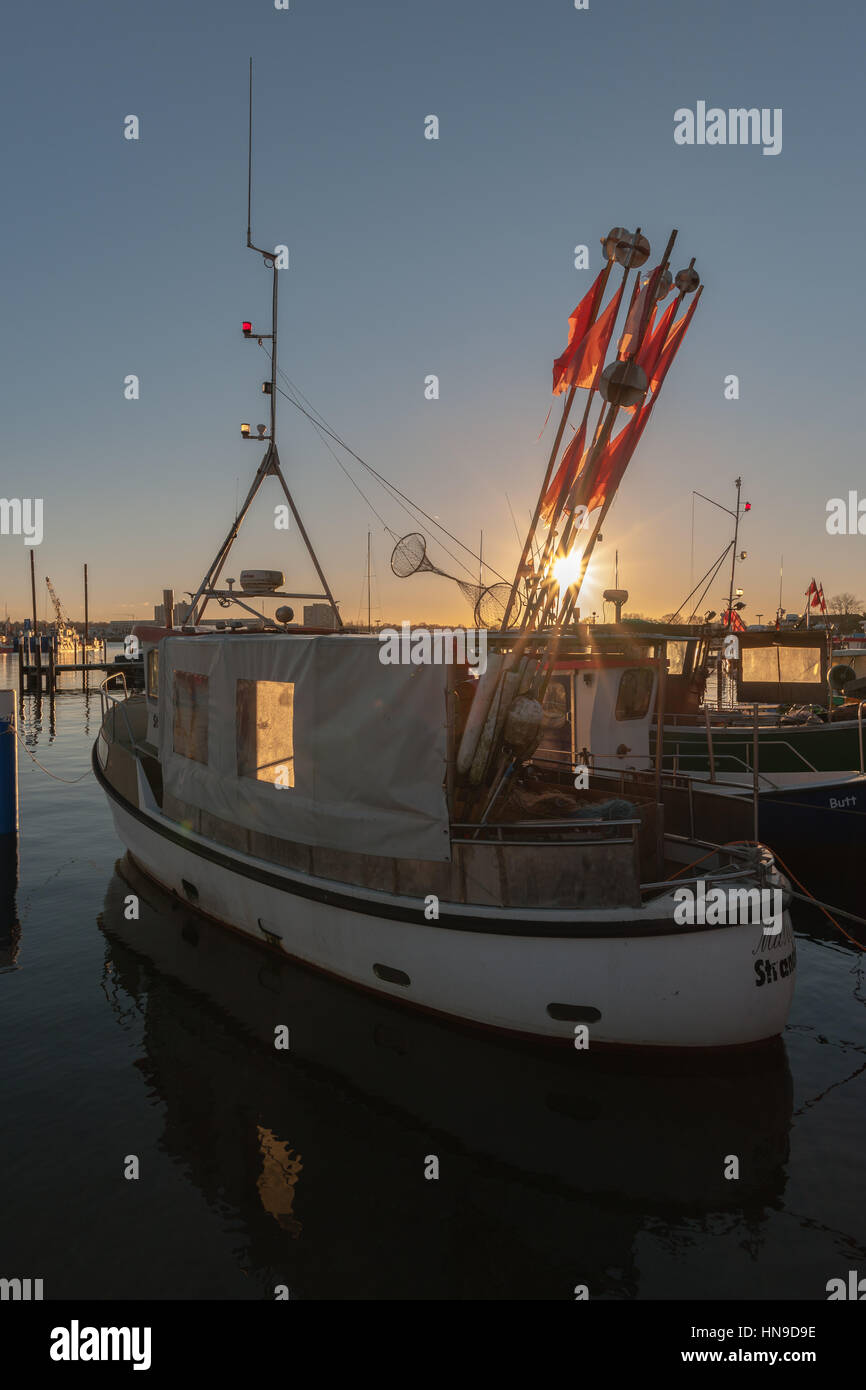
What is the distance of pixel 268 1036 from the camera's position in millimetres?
8062

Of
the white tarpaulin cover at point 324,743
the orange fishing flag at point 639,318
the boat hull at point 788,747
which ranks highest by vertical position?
the orange fishing flag at point 639,318

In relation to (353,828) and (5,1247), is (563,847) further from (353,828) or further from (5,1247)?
(5,1247)

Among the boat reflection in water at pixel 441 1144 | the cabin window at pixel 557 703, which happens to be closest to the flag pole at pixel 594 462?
the cabin window at pixel 557 703

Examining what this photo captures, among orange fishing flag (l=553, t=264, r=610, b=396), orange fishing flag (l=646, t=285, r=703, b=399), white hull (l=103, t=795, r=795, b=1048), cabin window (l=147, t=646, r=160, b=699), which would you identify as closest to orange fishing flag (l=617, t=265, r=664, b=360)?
orange fishing flag (l=553, t=264, r=610, b=396)

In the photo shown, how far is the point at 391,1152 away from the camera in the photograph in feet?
20.1

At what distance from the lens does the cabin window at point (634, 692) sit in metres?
13.3

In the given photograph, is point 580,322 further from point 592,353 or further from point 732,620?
point 732,620

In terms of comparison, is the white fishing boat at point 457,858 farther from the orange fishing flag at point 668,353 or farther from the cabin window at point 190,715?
the orange fishing flag at point 668,353

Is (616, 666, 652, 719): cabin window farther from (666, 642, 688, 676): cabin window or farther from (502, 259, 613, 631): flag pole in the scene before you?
(666, 642, 688, 676): cabin window

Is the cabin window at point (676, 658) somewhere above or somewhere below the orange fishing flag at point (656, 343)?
below

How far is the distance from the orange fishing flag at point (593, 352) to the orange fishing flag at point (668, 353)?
28.2 inches

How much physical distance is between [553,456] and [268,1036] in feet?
25.0

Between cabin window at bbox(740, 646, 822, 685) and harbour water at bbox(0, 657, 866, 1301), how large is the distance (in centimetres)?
1659
